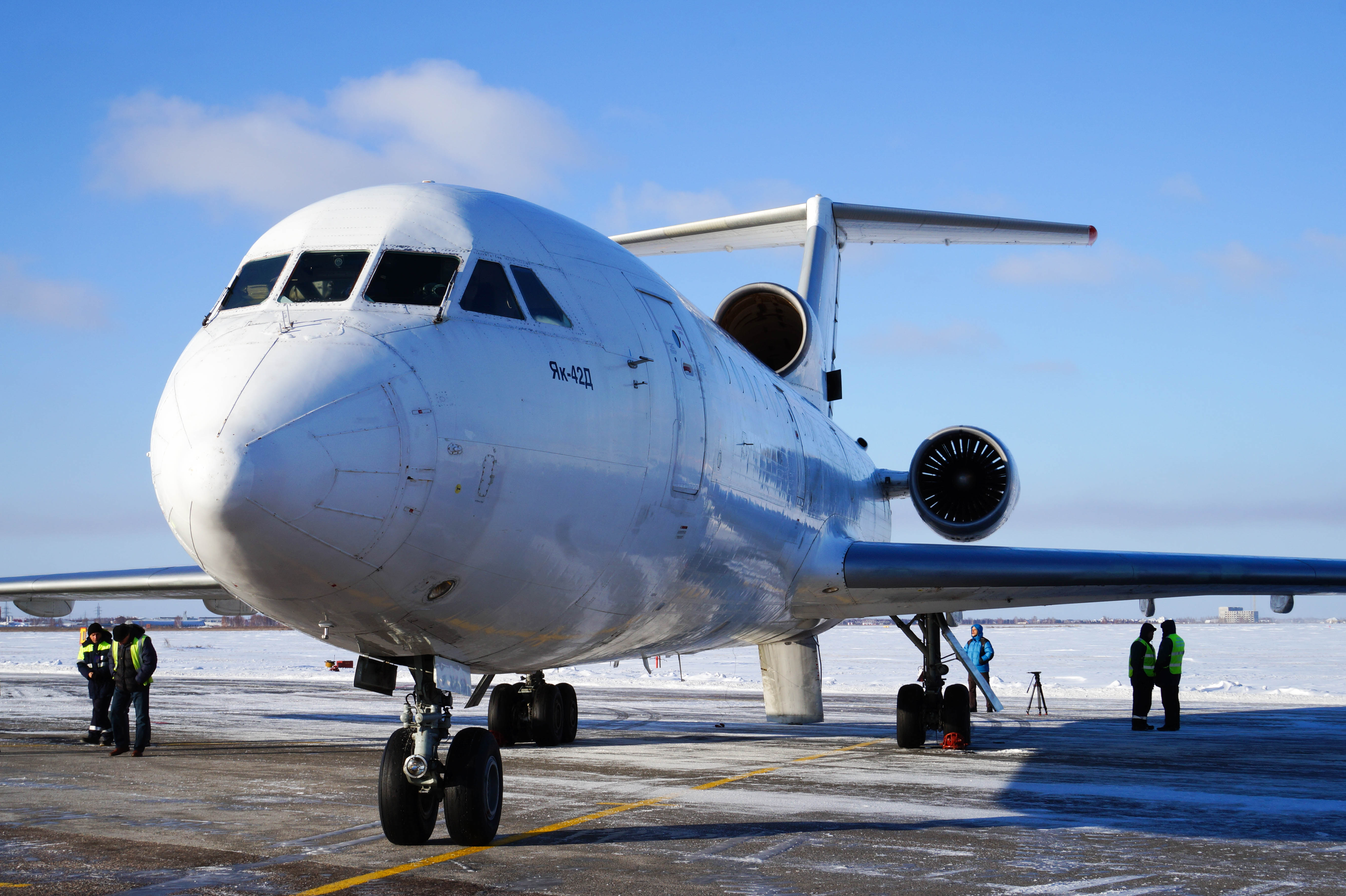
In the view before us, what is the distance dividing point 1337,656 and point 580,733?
1817 inches

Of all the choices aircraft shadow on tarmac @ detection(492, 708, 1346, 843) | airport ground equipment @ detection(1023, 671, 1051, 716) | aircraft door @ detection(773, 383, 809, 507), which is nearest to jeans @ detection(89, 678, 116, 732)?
aircraft shadow on tarmac @ detection(492, 708, 1346, 843)

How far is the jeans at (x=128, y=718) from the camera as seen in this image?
13.5 meters

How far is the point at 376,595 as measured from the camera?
18.1 ft

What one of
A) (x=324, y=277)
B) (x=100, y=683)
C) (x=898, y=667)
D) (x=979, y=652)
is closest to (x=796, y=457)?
(x=324, y=277)

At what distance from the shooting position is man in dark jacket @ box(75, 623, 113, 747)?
15.5m

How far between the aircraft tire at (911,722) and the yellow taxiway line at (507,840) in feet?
9.70

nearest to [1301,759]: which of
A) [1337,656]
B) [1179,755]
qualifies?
[1179,755]

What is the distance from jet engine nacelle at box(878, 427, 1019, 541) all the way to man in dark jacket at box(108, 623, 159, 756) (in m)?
9.74

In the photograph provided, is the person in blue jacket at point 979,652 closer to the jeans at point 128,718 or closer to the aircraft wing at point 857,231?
the aircraft wing at point 857,231

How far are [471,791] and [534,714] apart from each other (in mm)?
8154

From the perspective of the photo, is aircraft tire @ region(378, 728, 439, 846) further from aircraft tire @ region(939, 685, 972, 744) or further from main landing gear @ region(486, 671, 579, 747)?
aircraft tire @ region(939, 685, 972, 744)

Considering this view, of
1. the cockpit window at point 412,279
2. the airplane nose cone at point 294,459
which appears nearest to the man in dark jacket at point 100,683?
the cockpit window at point 412,279

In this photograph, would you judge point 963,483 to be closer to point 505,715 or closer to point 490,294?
point 505,715

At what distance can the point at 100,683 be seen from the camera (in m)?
15.7
